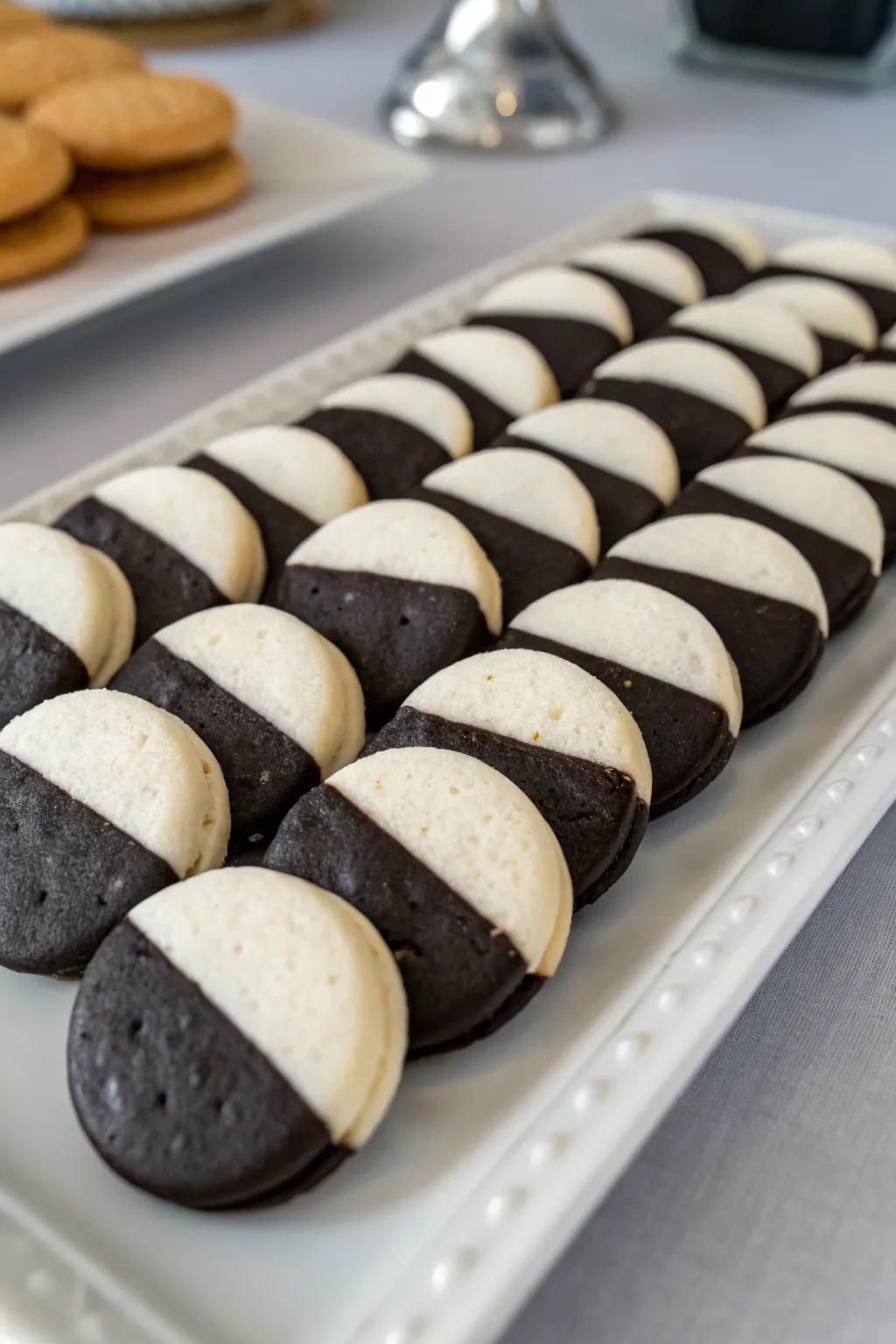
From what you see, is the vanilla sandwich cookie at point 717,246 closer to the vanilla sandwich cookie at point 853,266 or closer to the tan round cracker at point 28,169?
the vanilla sandwich cookie at point 853,266

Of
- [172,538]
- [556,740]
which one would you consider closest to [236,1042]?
[556,740]

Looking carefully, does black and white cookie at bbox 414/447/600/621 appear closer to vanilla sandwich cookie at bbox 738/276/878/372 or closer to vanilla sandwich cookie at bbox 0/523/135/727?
vanilla sandwich cookie at bbox 0/523/135/727

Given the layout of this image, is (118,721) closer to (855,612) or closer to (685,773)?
(685,773)

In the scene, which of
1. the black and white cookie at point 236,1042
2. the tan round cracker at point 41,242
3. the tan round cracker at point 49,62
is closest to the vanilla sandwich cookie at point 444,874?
the black and white cookie at point 236,1042

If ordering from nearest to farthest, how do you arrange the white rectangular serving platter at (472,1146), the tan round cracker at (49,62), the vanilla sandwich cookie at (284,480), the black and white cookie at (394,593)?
the white rectangular serving platter at (472,1146) < the black and white cookie at (394,593) < the vanilla sandwich cookie at (284,480) < the tan round cracker at (49,62)

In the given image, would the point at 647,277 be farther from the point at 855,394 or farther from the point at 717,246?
the point at 855,394

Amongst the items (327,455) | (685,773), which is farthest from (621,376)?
(685,773)

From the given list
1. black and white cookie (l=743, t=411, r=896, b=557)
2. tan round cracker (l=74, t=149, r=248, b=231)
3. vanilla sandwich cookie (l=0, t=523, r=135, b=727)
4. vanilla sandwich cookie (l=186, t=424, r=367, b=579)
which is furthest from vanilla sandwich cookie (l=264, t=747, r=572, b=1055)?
tan round cracker (l=74, t=149, r=248, b=231)
